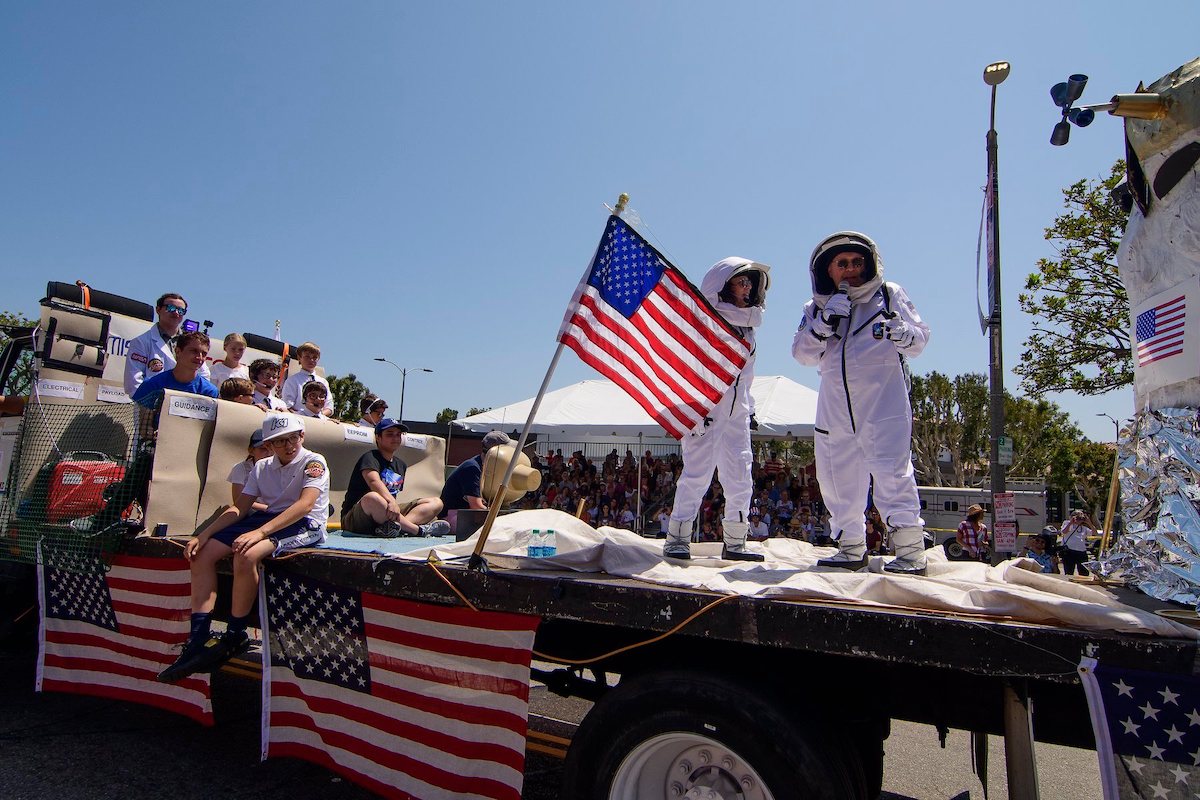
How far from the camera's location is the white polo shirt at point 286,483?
13.9 ft

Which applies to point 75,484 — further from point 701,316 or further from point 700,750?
point 700,750

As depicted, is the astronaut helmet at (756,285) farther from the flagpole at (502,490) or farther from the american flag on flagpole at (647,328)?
the flagpole at (502,490)

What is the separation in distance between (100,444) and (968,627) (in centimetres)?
509

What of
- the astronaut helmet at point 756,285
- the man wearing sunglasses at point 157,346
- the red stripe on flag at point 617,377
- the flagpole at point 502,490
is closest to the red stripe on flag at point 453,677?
the flagpole at point 502,490

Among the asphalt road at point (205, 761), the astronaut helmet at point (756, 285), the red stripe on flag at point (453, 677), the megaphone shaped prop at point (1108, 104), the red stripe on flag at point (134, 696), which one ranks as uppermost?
the megaphone shaped prop at point (1108, 104)

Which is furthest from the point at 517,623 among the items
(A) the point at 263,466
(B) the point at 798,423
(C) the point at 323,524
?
(B) the point at 798,423

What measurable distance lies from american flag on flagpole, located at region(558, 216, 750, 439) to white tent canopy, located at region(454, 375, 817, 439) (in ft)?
35.8

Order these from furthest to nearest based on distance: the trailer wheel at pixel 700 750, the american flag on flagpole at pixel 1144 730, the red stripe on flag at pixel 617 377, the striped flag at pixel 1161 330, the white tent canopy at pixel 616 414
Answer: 1. the white tent canopy at pixel 616 414
2. the red stripe on flag at pixel 617 377
3. the striped flag at pixel 1161 330
4. the trailer wheel at pixel 700 750
5. the american flag on flagpole at pixel 1144 730

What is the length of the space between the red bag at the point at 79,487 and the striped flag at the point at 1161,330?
528 centimetres

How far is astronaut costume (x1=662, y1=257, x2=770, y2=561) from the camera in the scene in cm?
440

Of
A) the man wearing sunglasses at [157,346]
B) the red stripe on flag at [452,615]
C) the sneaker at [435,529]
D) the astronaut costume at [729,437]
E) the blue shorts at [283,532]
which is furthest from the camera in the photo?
the man wearing sunglasses at [157,346]

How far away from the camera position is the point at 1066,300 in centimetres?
1487

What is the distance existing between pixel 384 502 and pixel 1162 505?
435cm

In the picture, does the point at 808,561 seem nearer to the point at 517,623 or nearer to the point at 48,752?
the point at 517,623
